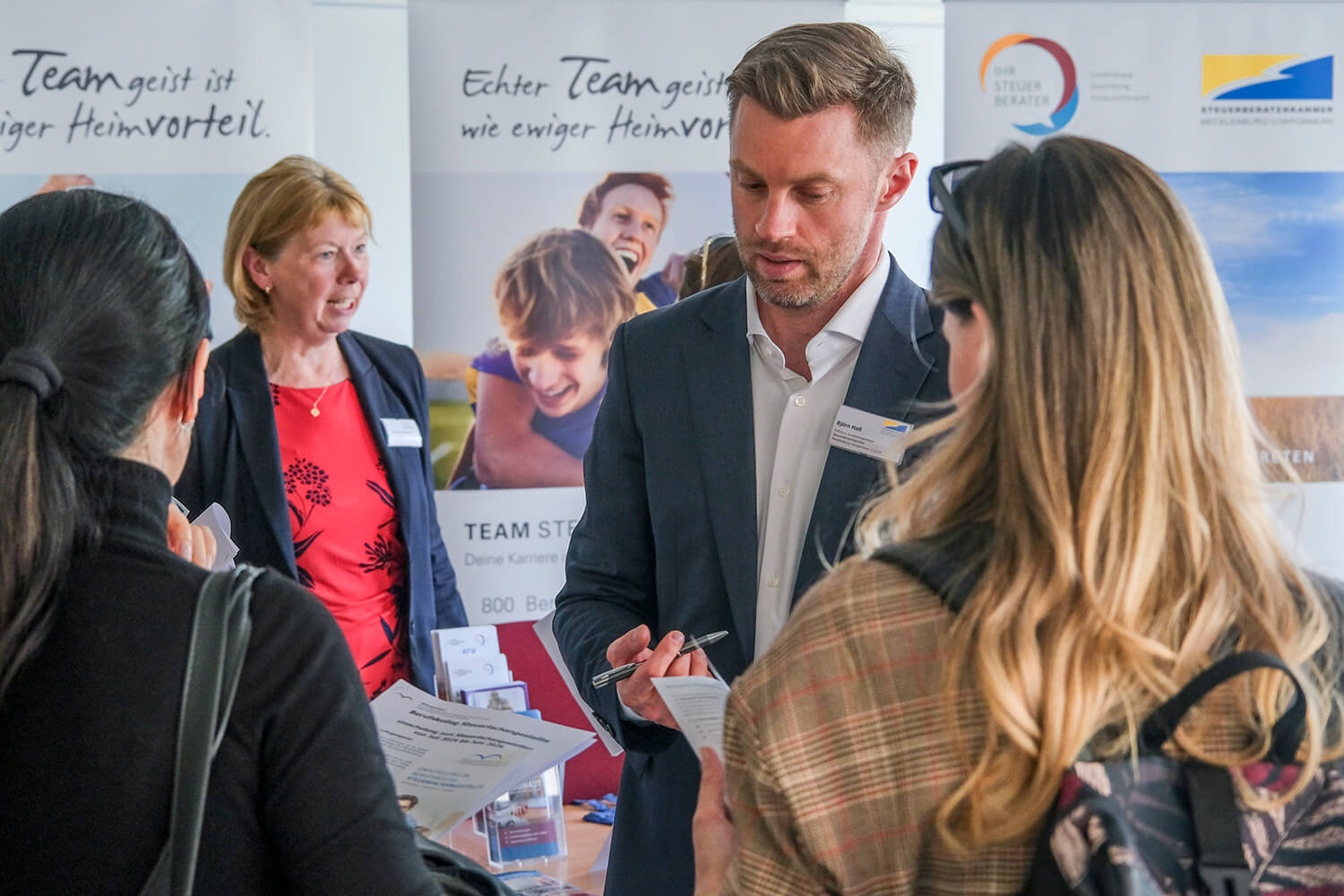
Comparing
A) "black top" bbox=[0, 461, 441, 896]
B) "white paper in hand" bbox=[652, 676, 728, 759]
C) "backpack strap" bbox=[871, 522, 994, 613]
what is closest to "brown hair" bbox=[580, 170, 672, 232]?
"white paper in hand" bbox=[652, 676, 728, 759]

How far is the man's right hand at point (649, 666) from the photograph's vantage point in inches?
63.1

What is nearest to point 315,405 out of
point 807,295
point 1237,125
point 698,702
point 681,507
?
point 681,507

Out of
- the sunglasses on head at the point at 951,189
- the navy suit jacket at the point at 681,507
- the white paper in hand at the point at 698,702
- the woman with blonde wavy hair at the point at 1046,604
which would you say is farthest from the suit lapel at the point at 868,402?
the woman with blonde wavy hair at the point at 1046,604

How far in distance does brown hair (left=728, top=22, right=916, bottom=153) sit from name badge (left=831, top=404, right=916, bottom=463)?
1.45 feet

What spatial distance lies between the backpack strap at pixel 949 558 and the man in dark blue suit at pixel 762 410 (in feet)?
2.31

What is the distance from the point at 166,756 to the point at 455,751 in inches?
26.6

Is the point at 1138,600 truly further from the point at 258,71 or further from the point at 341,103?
the point at 341,103

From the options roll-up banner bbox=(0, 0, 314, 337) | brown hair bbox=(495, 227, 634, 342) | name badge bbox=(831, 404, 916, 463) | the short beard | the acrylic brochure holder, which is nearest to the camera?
name badge bbox=(831, 404, 916, 463)

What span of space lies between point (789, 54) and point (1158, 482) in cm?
111

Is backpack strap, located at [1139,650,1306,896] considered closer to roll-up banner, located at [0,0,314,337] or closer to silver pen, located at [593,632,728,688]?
silver pen, located at [593,632,728,688]

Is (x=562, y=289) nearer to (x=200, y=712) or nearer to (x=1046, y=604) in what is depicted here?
(x=200, y=712)

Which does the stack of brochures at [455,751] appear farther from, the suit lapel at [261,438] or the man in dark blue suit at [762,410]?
the suit lapel at [261,438]

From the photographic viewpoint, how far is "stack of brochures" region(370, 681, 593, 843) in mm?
1680

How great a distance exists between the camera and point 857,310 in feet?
6.32
